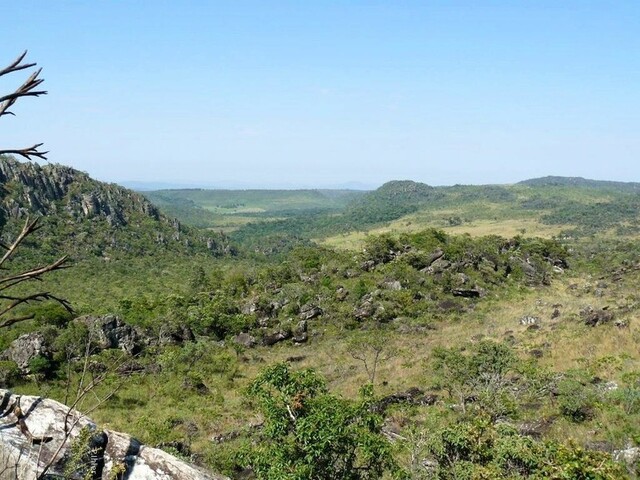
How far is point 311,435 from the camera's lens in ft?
29.0

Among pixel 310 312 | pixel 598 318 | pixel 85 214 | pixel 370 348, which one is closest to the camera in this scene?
pixel 598 318

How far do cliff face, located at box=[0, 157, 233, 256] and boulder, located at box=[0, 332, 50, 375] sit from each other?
5667 cm

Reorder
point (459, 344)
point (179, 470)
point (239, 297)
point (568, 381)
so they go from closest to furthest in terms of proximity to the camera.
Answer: point (179, 470)
point (568, 381)
point (459, 344)
point (239, 297)

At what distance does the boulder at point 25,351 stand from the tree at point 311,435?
2806cm

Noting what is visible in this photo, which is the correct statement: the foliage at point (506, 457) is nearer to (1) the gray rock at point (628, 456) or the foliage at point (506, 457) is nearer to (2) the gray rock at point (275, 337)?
(1) the gray rock at point (628, 456)

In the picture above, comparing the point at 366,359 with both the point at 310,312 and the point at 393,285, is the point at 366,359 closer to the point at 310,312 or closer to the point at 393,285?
the point at 310,312

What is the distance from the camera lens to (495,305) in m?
42.2

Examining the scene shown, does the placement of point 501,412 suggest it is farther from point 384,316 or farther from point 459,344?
point 384,316

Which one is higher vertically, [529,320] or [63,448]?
[63,448]

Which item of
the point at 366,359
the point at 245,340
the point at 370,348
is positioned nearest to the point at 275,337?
the point at 245,340

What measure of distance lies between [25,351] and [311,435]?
3070 centimetres

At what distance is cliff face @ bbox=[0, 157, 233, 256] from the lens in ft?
291

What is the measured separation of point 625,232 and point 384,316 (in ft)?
398

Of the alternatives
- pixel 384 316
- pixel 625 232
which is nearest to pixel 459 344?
pixel 384 316
